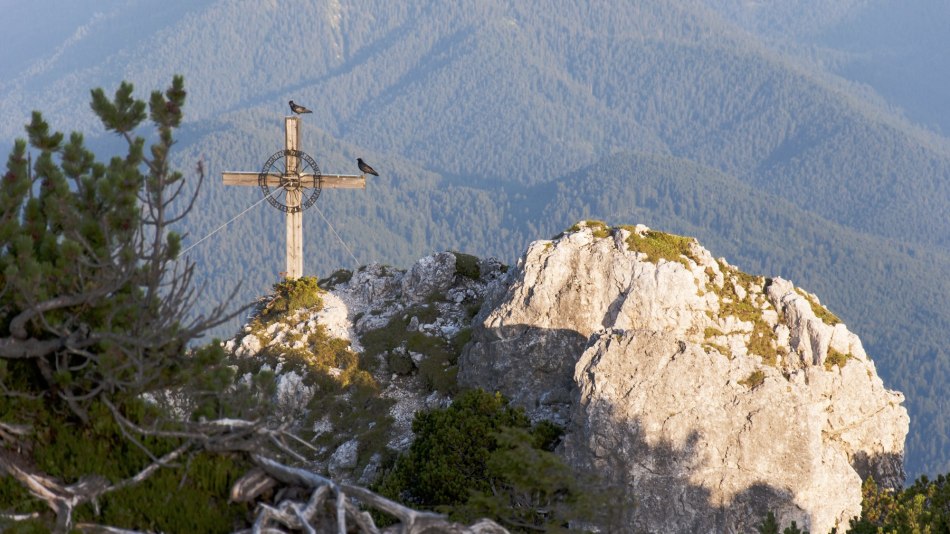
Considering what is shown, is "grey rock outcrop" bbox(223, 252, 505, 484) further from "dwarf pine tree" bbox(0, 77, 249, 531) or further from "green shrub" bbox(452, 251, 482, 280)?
"dwarf pine tree" bbox(0, 77, 249, 531)

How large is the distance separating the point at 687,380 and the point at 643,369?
2.92 ft

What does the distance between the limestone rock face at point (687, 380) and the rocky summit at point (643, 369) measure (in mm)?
35

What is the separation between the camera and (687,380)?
23.8 m

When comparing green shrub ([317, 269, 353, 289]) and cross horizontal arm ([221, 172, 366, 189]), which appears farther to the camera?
green shrub ([317, 269, 353, 289])

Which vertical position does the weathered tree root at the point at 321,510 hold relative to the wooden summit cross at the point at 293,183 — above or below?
below

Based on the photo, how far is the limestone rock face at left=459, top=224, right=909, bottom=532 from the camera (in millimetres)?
23281

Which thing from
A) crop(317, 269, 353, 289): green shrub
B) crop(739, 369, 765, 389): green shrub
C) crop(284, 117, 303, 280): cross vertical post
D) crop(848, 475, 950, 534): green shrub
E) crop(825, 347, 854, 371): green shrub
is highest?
crop(284, 117, 303, 280): cross vertical post

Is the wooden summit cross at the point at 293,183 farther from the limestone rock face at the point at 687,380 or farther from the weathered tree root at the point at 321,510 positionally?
the weathered tree root at the point at 321,510

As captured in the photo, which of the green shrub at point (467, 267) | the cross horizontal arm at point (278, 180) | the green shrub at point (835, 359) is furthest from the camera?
the cross horizontal arm at point (278, 180)

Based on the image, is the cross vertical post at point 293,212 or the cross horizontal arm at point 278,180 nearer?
the cross vertical post at point 293,212

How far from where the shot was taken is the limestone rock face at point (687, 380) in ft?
76.4

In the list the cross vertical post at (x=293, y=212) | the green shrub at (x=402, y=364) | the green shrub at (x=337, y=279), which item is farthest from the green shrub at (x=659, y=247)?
the cross vertical post at (x=293, y=212)

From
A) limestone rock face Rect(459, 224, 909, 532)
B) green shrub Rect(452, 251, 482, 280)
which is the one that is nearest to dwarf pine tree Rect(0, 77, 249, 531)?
limestone rock face Rect(459, 224, 909, 532)

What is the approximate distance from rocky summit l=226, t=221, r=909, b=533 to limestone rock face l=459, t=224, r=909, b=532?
0.04 m
